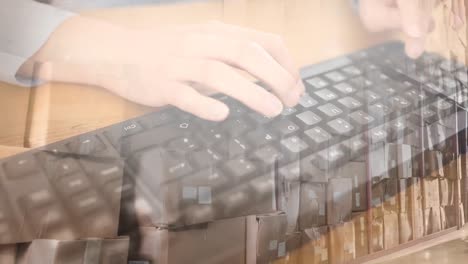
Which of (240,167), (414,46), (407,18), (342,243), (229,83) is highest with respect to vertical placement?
(407,18)

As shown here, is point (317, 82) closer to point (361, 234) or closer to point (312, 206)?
point (312, 206)

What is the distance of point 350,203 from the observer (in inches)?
50.3

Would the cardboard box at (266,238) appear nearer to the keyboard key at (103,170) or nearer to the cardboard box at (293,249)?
the cardboard box at (293,249)

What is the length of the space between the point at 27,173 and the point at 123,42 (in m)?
0.32

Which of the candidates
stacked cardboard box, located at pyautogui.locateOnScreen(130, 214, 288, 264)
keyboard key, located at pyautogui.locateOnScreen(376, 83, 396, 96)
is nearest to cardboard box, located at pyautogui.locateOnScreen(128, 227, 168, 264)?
stacked cardboard box, located at pyautogui.locateOnScreen(130, 214, 288, 264)

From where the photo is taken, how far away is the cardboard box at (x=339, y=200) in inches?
47.0

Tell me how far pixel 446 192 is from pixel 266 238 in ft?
4.09

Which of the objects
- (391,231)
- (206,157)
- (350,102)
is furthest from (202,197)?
(391,231)

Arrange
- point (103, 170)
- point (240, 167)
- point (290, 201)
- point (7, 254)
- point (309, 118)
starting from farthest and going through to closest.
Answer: point (309, 118) < point (290, 201) < point (240, 167) < point (103, 170) < point (7, 254)

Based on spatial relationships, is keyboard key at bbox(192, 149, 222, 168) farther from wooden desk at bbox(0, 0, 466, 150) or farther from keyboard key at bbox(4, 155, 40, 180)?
keyboard key at bbox(4, 155, 40, 180)

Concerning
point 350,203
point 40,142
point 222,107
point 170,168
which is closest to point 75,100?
point 40,142

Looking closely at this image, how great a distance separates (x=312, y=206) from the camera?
3.73 feet

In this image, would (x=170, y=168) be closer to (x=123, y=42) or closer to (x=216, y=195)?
(x=216, y=195)

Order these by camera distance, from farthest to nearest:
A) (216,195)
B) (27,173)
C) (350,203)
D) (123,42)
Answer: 1. (350,203)
2. (216,195)
3. (123,42)
4. (27,173)
